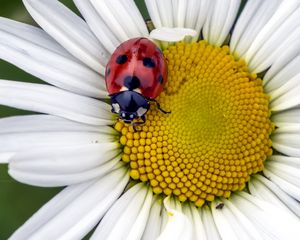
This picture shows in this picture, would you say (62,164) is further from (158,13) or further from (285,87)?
(285,87)

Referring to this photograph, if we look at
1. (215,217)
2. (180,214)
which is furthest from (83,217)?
(215,217)

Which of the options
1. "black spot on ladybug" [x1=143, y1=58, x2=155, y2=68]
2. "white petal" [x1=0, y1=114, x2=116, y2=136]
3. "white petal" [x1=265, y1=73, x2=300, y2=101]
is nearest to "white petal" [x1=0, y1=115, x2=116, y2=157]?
"white petal" [x1=0, y1=114, x2=116, y2=136]

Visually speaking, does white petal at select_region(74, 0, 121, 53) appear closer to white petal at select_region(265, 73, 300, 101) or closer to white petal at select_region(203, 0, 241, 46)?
white petal at select_region(203, 0, 241, 46)

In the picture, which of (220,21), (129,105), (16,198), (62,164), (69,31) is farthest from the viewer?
(16,198)

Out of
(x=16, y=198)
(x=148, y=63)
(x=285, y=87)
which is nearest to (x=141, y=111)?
(x=148, y=63)

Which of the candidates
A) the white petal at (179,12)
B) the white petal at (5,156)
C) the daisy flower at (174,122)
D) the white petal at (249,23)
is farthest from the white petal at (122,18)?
the white petal at (5,156)

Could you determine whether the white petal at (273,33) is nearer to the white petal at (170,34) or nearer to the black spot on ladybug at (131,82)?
the white petal at (170,34)
